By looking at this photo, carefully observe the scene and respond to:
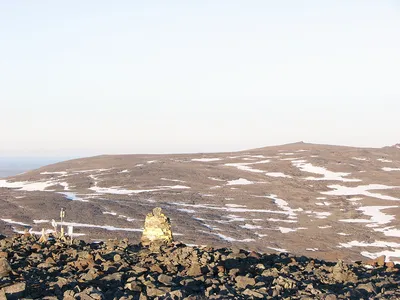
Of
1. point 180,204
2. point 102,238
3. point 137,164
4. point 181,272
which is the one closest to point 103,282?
point 181,272

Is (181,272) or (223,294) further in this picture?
(181,272)

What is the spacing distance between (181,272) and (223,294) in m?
1.87

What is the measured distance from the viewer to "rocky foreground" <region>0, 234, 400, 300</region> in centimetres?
891

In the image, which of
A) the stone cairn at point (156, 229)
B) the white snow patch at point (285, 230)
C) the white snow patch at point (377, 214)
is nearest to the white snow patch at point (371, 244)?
the white snow patch at point (285, 230)

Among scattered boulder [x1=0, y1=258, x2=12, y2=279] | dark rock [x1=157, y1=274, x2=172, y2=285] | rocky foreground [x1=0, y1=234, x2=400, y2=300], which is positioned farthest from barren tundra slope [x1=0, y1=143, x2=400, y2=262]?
scattered boulder [x1=0, y1=258, x2=12, y2=279]

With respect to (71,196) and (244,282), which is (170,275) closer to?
(244,282)

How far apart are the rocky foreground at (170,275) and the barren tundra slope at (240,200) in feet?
17.4

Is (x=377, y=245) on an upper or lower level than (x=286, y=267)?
lower

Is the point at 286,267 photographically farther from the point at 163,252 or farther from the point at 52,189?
the point at 52,189

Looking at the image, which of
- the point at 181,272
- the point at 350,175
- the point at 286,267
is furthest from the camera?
the point at 350,175

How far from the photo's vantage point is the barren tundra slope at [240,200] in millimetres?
45250

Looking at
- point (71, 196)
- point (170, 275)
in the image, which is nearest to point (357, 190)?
point (71, 196)

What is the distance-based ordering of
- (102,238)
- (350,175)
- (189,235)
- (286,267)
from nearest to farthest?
1. (286,267)
2. (102,238)
3. (189,235)
4. (350,175)

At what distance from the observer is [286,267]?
11891mm
